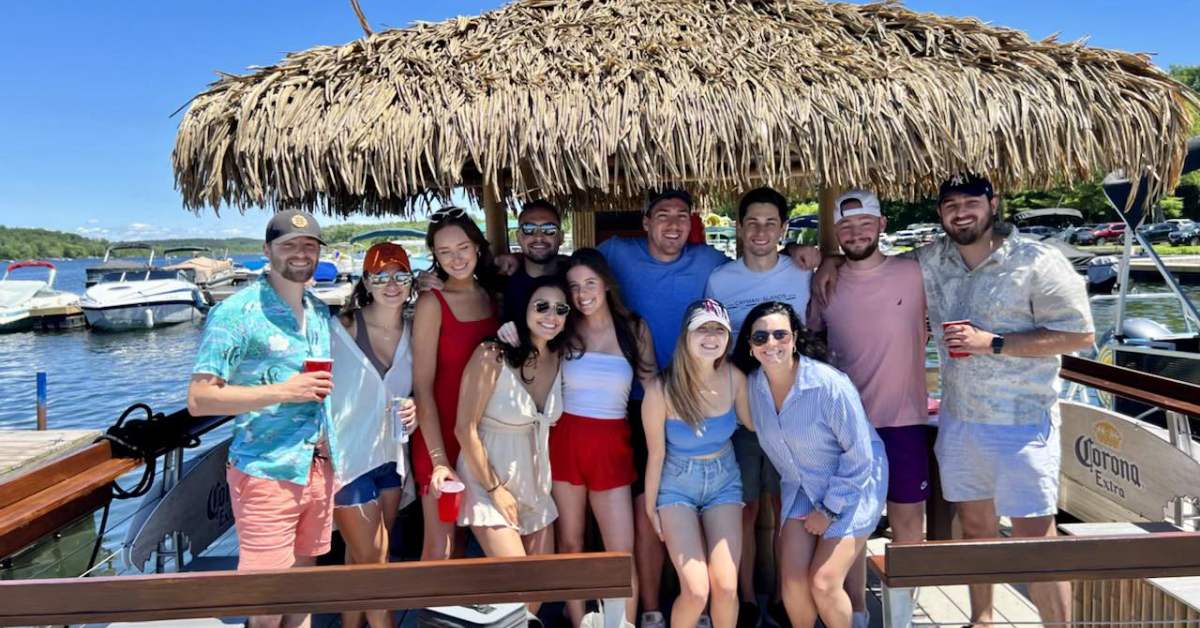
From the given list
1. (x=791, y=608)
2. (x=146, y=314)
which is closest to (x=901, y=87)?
(x=791, y=608)

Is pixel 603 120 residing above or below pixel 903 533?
above

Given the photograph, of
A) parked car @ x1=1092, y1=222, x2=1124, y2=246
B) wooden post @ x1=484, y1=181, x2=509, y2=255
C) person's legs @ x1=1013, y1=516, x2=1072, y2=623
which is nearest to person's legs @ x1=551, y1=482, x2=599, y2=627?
person's legs @ x1=1013, y1=516, x2=1072, y2=623

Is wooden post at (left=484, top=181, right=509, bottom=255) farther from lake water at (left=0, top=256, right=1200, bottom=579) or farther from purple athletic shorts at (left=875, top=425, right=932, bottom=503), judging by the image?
lake water at (left=0, top=256, right=1200, bottom=579)

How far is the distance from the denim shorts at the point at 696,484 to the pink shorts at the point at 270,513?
4.59 ft

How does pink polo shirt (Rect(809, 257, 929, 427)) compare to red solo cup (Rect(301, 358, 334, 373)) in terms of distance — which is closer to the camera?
red solo cup (Rect(301, 358, 334, 373))

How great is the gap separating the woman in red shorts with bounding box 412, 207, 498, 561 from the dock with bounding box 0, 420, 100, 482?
25.5ft

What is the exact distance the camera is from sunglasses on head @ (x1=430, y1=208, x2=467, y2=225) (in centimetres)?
304

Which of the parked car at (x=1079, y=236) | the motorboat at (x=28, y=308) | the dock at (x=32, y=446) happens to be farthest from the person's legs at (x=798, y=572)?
the parked car at (x=1079, y=236)

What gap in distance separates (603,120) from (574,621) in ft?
7.40

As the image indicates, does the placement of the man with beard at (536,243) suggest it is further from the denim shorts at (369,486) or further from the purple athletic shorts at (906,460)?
the purple athletic shorts at (906,460)

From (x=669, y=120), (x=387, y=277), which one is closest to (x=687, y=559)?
(x=387, y=277)

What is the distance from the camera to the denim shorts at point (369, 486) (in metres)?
2.83

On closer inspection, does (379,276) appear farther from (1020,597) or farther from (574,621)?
(1020,597)

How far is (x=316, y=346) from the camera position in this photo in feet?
8.91
